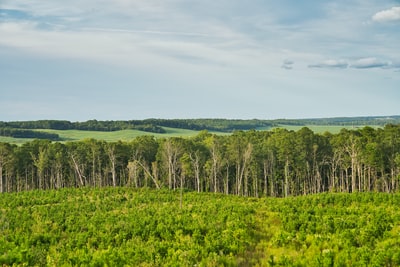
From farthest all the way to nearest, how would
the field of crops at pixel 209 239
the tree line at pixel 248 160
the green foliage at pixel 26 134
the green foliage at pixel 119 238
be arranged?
the green foliage at pixel 26 134 → the tree line at pixel 248 160 → the green foliage at pixel 119 238 → the field of crops at pixel 209 239

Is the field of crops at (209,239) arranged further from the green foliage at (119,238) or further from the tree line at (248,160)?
the tree line at (248,160)

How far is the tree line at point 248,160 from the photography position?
65938mm

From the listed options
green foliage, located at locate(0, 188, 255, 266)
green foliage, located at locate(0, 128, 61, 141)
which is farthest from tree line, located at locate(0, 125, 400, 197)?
green foliage, located at locate(0, 128, 61, 141)

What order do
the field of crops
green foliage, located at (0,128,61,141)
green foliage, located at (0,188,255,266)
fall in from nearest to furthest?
the field of crops < green foliage, located at (0,188,255,266) < green foliage, located at (0,128,61,141)

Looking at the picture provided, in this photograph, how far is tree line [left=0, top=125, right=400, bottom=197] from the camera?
65938 mm

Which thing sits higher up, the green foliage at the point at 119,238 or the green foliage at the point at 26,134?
the green foliage at the point at 26,134

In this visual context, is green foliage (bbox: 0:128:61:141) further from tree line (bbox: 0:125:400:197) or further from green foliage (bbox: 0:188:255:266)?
green foliage (bbox: 0:188:255:266)

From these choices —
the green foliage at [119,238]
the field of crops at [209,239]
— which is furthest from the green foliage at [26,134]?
the field of crops at [209,239]

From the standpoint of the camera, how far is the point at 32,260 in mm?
18250

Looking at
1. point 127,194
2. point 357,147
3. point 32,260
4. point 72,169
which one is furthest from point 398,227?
point 72,169

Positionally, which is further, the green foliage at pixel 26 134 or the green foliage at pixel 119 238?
the green foliage at pixel 26 134

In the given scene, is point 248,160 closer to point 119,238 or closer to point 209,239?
point 119,238

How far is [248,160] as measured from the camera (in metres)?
69.9

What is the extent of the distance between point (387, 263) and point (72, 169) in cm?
7754
